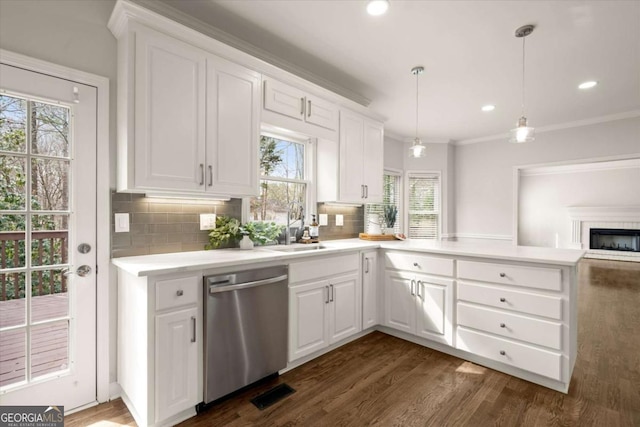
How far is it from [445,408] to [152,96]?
8.85 ft

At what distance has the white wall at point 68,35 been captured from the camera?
1.71m

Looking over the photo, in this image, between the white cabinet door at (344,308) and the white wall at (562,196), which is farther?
the white wall at (562,196)

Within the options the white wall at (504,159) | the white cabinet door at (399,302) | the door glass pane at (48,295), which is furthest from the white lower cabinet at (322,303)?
the white wall at (504,159)

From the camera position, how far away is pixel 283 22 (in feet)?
7.70

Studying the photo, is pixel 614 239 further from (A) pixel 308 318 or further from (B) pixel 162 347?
(B) pixel 162 347

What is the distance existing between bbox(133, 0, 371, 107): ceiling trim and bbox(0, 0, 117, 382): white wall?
30 centimetres

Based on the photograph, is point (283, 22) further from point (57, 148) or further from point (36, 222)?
point (36, 222)

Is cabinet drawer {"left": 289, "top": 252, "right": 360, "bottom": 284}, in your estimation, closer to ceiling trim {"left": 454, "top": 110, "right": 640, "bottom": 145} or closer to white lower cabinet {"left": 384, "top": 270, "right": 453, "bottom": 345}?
white lower cabinet {"left": 384, "top": 270, "right": 453, "bottom": 345}

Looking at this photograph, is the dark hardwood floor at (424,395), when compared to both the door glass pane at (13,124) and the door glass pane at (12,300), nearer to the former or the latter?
the door glass pane at (12,300)

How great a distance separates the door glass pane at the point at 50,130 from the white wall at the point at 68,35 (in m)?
0.23

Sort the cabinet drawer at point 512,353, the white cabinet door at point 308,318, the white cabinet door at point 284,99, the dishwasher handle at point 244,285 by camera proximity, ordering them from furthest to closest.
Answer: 1. the white cabinet door at point 284,99
2. the white cabinet door at point 308,318
3. the cabinet drawer at point 512,353
4. the dishwasher handle at point 244,285

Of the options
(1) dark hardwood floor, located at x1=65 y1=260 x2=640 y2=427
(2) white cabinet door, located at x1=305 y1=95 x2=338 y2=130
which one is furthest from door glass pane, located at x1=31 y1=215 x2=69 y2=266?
(2) white cabinet door, located at x1=305 y1=95 x2=338 y2=130

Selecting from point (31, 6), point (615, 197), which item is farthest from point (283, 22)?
point (615, 197)

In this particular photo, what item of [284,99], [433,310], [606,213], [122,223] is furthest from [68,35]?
[606,213]
